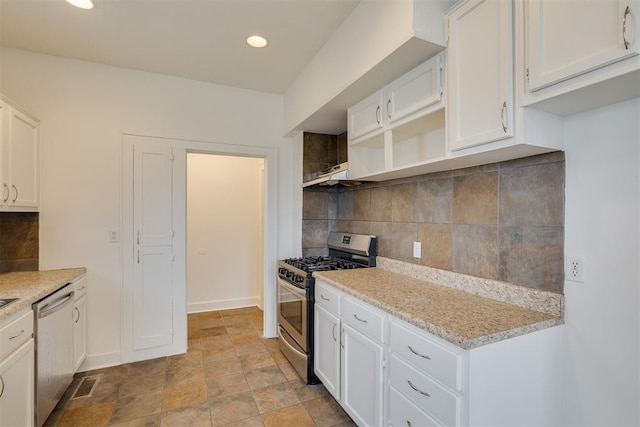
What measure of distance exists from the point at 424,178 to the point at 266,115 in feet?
6.37

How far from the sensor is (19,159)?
2234 mm

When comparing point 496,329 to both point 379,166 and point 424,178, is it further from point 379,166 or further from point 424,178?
point 379,166

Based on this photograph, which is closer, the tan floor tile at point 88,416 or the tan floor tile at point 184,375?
the tan floor tile at point 88,416

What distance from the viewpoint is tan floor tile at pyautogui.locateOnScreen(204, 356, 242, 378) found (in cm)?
260

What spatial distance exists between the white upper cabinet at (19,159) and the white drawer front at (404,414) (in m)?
2.70

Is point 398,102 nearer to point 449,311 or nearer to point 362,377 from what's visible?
point 449,311

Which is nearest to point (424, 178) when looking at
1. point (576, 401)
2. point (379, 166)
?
point (379, 166)

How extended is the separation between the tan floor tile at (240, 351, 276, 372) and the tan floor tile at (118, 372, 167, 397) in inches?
25.8

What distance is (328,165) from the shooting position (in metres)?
3.40

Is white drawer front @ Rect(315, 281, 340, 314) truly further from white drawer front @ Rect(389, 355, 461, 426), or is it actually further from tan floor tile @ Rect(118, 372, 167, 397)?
tan floor tile @ Rect(118, 372, 167, 397)

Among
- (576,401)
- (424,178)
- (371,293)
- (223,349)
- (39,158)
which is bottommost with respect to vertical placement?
(223,349)

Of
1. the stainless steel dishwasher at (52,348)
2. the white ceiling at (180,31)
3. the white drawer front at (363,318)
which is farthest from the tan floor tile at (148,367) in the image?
the white ceiling at (180,31)

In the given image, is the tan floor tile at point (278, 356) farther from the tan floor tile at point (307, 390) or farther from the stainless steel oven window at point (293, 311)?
the tan floor tile at point (307, 390)

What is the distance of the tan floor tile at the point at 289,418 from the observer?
1.97m
